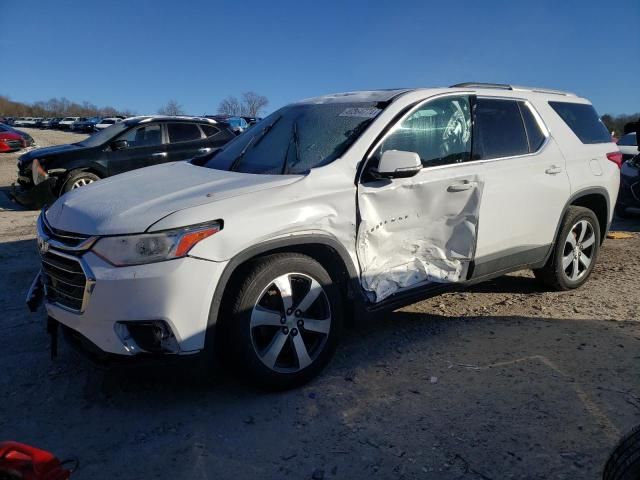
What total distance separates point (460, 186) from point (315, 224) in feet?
4.11

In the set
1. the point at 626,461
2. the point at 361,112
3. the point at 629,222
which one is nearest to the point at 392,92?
the point at 361,112

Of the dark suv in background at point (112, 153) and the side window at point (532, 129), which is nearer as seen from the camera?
the side window at point (532, 129)

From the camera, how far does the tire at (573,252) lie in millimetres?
4730

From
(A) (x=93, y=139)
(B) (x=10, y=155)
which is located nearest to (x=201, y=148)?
(A) (x=93, y=139)

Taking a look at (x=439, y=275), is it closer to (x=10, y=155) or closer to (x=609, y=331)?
(x=609, y=331)

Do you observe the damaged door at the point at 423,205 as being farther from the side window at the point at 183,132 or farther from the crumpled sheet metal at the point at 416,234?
the side window at the point at 183,132

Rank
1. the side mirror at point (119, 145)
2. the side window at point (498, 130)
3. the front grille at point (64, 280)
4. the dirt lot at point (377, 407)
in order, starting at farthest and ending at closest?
the side mirror at point (119, 145) → the side window at point (498, 130) → the front grille at point (64, 280) → the dirt lot at point (377, 407)

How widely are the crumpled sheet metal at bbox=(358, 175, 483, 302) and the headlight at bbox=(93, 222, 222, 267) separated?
3.78 feet

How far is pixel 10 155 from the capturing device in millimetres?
18531

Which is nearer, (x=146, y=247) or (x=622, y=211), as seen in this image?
(x=146, y=247)

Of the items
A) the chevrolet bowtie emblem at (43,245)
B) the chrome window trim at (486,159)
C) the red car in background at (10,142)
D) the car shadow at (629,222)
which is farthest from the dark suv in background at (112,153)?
the red car in background at (10,142)

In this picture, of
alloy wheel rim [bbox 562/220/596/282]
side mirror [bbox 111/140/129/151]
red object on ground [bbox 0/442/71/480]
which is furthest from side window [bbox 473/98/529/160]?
side mirror [bbox 111/140/129/151]

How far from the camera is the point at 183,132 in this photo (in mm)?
10203

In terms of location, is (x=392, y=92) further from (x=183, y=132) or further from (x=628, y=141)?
(x=628, y=141)
